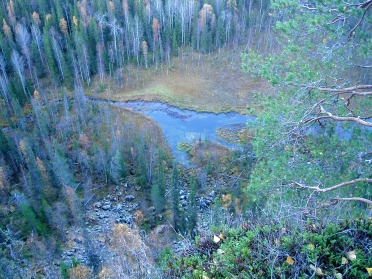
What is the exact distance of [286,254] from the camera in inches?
191

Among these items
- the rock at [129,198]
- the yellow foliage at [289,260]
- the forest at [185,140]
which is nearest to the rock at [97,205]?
the forest at [185,140]

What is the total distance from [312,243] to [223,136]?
24748mm

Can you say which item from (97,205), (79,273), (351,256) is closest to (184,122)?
(97,205)

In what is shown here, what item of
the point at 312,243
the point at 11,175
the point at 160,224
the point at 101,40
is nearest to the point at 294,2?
the point at 312,243

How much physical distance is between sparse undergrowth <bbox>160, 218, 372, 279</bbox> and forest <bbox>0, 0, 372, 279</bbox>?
0.09ft

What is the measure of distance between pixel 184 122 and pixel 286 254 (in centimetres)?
2702

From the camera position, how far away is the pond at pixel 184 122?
29094mm

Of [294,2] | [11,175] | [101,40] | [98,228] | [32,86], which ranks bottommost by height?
[98,228]

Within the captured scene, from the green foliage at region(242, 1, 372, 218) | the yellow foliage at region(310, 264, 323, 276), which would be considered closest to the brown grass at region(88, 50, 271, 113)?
the green foliage at region(242, 1, 372, 218)

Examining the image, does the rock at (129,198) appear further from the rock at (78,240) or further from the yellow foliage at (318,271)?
the yellow foliage at (318,271)

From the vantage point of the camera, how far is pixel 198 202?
22938 mm

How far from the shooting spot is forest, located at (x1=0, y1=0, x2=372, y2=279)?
5.80m

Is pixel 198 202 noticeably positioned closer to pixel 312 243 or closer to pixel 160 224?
pixel 160 224

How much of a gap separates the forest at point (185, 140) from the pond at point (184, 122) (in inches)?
8.0
